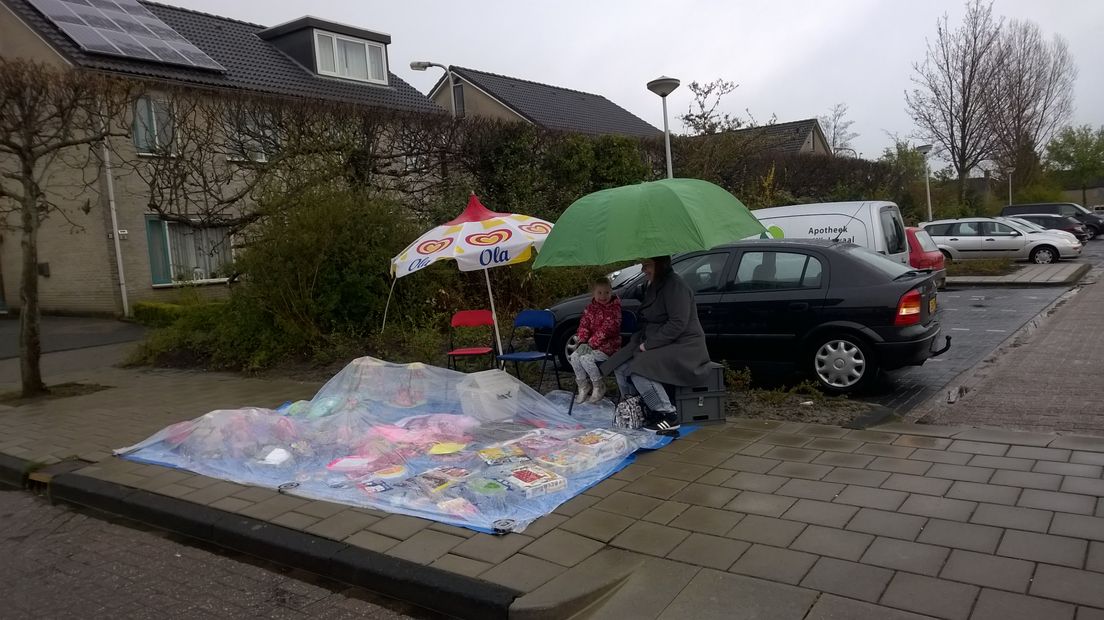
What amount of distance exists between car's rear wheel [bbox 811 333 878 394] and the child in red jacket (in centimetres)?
202

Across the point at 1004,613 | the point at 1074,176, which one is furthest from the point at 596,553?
the point at 1074,176

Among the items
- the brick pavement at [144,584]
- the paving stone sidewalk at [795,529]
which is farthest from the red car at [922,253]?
the brick pavement at [144,584]

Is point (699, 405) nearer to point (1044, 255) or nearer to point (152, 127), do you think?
point (152, 127)

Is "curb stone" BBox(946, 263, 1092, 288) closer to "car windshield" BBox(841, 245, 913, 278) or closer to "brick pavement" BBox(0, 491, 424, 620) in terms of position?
"car windshield" BBox(841, 245, 913, 278)

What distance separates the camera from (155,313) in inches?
626

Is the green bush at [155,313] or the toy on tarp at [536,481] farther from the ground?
the green bush at [155,313]

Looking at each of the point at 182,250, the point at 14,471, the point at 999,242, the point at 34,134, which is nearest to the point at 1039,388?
the point at 14,471

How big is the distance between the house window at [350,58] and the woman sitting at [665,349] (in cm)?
2054

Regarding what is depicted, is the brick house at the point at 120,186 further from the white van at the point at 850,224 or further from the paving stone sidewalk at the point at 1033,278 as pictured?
the paving stone sidewalk at the point at 1033,278

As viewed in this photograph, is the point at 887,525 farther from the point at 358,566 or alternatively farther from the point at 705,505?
the point at 358,566

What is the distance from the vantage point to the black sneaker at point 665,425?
241 inches

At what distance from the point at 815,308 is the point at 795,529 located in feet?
11.7

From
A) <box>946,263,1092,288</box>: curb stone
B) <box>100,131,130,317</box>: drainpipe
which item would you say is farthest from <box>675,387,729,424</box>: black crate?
<box>100,131,130,317</box>: drainpipe

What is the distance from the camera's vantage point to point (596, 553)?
4.11m
